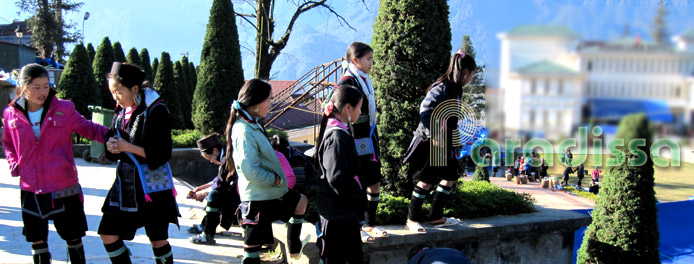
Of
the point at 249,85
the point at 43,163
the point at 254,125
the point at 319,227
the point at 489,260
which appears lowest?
the point at 489,260

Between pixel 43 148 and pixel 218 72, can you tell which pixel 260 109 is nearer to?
pixel 43 148

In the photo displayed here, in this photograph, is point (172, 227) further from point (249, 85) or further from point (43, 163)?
point (249, 85)

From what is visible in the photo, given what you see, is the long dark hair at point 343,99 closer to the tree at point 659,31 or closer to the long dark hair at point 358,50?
the long dark hair at point 358,50

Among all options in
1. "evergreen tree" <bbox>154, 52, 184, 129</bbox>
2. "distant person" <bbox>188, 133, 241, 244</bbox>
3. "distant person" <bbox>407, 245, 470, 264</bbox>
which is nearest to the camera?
"distant person" <bbox>407, 245, 470, 264</bbox>

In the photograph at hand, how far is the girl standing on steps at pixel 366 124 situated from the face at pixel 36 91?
2.22 metres

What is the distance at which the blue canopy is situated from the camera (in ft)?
5.69

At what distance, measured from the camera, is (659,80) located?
5.58ft

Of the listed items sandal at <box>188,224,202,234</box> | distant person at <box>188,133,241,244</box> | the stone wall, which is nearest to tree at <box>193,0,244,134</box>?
sandal at <box>188,224,202,234</box>

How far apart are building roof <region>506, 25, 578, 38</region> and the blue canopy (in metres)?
0.26

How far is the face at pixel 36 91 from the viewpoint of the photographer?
11.1 ft

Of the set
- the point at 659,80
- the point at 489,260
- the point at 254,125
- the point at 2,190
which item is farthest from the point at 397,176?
the point at 2,190

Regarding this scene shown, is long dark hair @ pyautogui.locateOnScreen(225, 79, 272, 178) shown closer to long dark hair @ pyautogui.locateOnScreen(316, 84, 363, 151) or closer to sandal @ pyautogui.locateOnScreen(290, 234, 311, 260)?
long dark hair @ pyautogui.locateOnScreen(316, 84, 363, 151)

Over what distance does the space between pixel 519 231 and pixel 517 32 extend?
3542mm

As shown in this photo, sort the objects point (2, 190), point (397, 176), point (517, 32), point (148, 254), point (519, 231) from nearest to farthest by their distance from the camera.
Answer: point (517, 32), point (148, 254), point (519, 231), point (397, 176), point (2, 190)
